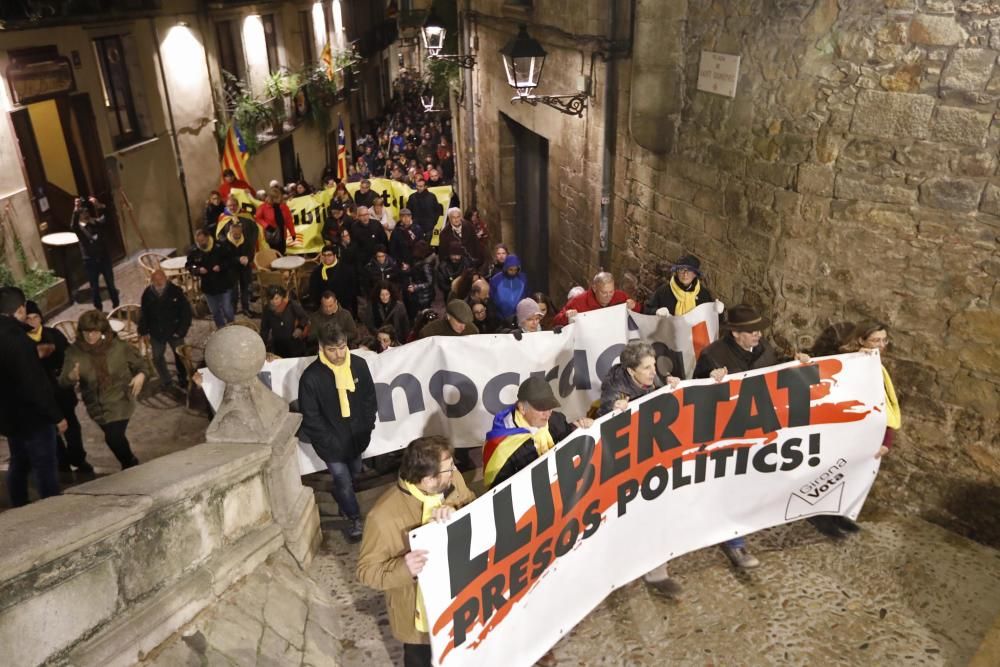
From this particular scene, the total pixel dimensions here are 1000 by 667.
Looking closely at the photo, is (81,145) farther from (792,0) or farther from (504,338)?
(792,0)

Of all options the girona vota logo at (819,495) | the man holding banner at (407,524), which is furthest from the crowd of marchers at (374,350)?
the girona vota logo at (819,495)

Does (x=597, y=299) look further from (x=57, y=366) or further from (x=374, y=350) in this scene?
(x=57, y=366)

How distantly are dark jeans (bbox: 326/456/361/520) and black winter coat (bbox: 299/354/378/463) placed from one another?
2.2 inches

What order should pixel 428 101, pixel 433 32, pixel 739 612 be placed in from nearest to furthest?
pixel 739 612
pixel 433 32
pixel 428 101

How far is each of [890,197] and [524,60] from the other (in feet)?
14.5

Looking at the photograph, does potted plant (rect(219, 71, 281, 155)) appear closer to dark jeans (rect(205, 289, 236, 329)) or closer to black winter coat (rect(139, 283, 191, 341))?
dark jeans (rect(205, 289, 236, 329))

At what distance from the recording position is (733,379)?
4.76 meters

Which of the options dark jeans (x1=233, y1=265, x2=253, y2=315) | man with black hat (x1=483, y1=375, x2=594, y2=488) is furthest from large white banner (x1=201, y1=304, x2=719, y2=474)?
dark jeans (x1=233, y1=265, x2=253, y2=315)

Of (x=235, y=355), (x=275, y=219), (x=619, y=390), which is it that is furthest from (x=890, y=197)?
(x=275, y=219)

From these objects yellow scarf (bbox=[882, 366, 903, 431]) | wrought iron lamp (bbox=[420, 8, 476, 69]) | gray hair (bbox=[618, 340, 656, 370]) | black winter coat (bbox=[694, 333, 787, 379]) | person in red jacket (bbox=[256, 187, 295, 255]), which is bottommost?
person in red jacket (bbox=[256, 187, 295, 255])

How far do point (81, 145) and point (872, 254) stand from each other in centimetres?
1160

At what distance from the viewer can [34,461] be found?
548cm

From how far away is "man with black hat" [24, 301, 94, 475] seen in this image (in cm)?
602

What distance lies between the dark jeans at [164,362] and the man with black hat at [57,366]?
1.64m
